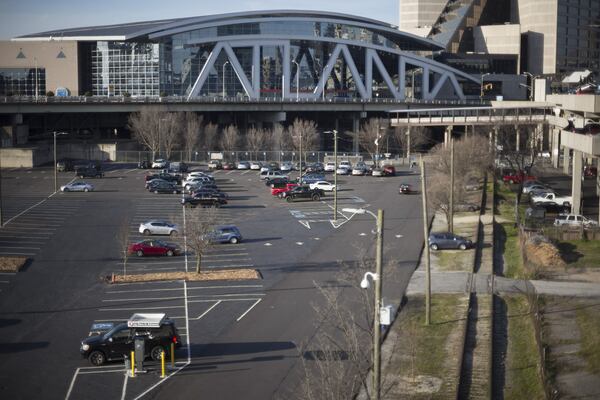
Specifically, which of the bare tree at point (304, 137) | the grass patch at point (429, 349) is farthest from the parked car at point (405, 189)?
the grass patch at point (429, 349)

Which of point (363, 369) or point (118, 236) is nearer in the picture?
point (363, 369)

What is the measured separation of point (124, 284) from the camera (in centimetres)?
3164

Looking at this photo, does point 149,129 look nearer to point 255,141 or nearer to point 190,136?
point 190,136

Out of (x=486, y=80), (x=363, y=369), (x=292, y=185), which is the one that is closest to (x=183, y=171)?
(x=292, y=185)

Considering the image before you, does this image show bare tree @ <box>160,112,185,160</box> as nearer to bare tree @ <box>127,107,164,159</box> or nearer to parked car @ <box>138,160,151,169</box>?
bare tree @ <box>127,107,164,159</box>

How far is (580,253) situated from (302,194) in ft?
68.1

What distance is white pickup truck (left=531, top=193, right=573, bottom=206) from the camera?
5056cm

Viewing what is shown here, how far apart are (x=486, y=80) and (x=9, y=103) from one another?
6125cm

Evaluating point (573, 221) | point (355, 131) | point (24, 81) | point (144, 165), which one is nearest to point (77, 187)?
point (144, 165)

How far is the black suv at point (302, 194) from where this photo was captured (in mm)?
54312

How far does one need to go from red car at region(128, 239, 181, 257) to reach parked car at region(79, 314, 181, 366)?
13881 mm

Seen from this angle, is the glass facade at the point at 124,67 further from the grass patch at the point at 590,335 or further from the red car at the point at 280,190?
the grass patch at the point at 590,335

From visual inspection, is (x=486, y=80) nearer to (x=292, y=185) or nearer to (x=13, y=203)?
(x=292, y=185)

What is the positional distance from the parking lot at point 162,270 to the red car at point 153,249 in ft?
0.97
